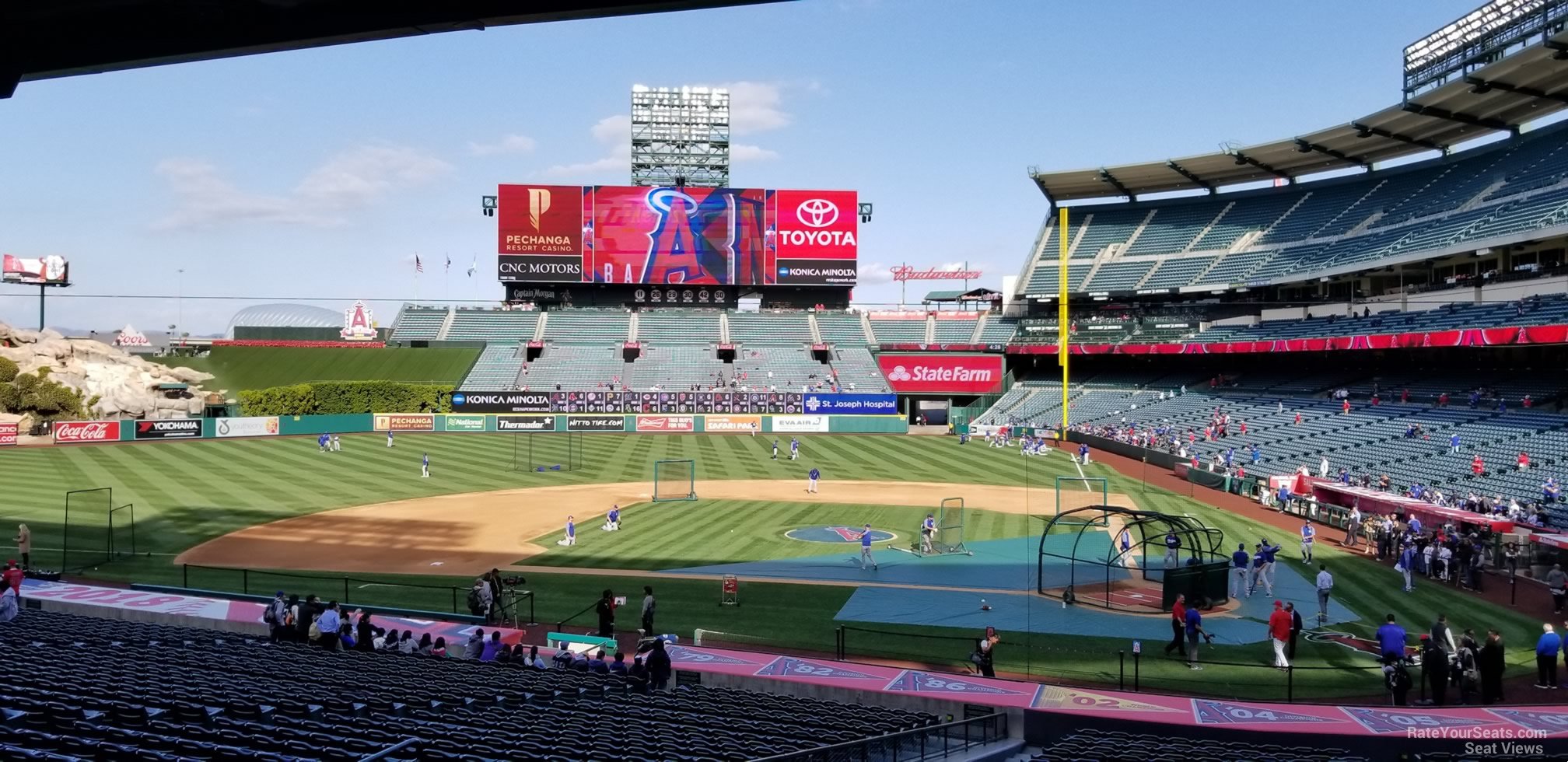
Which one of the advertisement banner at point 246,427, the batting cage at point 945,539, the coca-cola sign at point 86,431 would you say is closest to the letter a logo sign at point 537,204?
the advertisement banner at point 246,427

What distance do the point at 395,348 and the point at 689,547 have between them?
2428 inches

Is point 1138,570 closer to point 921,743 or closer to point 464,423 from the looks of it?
point 921,743

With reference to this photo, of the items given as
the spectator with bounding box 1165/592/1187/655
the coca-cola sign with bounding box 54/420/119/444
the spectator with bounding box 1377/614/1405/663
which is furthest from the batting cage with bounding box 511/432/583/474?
the spectator with bounding box 1377/614/1405/663

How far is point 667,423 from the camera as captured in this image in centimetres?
7194

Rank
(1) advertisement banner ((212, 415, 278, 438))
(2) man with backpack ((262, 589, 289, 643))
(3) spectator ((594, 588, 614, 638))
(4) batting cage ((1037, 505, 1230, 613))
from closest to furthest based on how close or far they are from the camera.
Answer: (2) man with backpack ((262, 589, 289, 643)) < (3) spectator ((594, 588, 614, 638)) < (4) batting cage ((1037, 505, 1230, 613)) < (1) advertisement banner ((212, 415, 278, 438))

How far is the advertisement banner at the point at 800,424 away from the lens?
72.8 m

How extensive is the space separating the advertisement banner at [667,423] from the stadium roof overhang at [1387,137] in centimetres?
3747

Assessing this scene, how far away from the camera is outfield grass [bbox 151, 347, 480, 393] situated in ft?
256

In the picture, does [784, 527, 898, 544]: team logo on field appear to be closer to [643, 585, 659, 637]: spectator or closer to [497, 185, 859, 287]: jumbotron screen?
[643, 585, 659, 637]: spectator

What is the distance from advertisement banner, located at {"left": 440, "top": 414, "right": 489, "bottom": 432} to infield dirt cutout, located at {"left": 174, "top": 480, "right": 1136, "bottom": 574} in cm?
2746

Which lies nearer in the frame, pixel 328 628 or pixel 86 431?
pixel 328 628

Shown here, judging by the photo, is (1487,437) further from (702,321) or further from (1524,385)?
(702,321)

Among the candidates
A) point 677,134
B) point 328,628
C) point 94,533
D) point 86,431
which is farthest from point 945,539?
point 677,134

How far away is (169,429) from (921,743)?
63.1 meters
